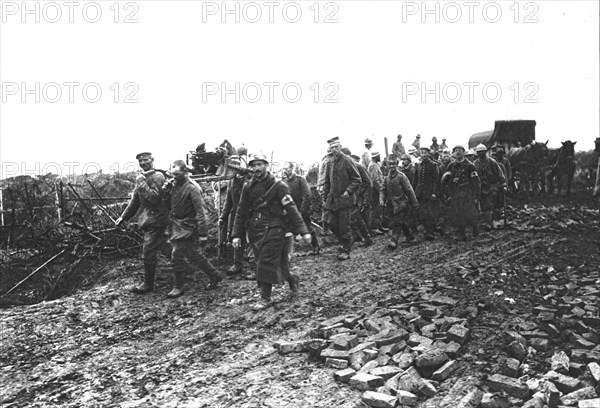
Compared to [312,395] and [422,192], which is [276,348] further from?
[422,192]

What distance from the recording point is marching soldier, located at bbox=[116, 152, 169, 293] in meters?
7.09

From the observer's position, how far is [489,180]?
10.9 m

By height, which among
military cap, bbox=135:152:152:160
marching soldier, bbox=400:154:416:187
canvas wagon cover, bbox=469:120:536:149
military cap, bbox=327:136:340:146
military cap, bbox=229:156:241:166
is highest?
canvas wagon cover, bbox=469:120:536:149

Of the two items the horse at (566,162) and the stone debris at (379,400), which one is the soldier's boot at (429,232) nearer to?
the stone debris at (379,400)

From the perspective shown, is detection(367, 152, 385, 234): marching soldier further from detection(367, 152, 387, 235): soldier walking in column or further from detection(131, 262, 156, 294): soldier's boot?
detection(131, 262, 156, 294): soldier's boot

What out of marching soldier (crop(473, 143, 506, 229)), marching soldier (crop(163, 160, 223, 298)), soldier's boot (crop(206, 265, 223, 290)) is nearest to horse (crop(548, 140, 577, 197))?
marching soldier (crop(473, 143, 506, 229))

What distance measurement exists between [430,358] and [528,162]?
15.5 metres

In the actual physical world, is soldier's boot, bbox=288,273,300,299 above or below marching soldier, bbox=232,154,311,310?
below

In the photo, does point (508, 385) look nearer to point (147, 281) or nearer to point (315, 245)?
point (147, 281)

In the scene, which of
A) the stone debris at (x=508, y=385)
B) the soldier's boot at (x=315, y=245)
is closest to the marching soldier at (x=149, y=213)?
the soldier's boot at (x=315, y=245)

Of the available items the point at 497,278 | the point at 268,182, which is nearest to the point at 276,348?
the point at 268,182

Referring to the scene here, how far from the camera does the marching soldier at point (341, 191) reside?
867 cm

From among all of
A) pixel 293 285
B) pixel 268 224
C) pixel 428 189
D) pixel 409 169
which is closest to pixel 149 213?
pixel 268 224

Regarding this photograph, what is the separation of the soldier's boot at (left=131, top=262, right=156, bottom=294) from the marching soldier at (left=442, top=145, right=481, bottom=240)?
19.9 ft
